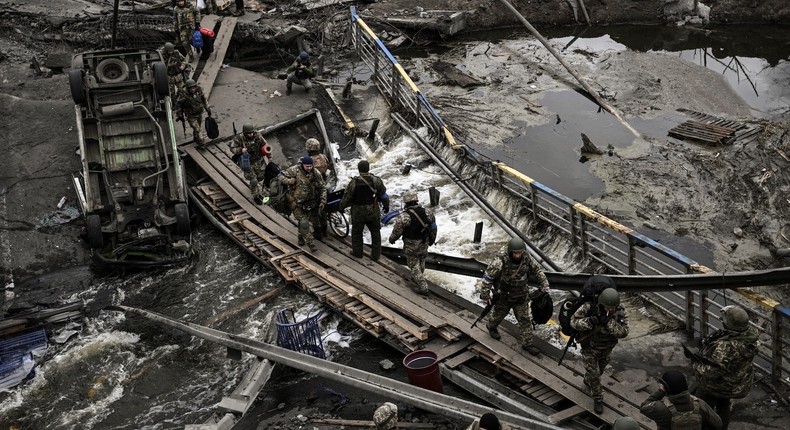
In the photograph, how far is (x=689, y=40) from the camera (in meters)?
24.0

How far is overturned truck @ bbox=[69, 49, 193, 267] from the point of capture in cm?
1236

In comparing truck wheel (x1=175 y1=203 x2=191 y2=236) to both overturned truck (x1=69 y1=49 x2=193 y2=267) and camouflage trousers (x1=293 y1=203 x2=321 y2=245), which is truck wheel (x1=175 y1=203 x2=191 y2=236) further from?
camouflage trousers (x1=293 y1=203 x2=321 y2=245)

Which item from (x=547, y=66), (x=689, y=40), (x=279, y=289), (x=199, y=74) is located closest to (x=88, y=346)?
(x=279, y=289)

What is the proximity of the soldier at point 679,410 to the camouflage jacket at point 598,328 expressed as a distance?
3.04 ft

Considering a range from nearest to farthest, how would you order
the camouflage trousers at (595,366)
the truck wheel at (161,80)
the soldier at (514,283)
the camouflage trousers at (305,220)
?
the camouflage trousers at (595,366), the soldier at (514,283), the camouflage trousers at (305,220), the truck wheel at (161,80)

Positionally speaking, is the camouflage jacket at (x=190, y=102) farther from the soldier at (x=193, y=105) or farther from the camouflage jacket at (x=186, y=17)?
the camouflage jacket at (x=186, y=17)

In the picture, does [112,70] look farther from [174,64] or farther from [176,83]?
[176,83]

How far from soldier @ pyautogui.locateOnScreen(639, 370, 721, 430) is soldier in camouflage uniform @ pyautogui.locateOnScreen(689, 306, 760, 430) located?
0.60 m

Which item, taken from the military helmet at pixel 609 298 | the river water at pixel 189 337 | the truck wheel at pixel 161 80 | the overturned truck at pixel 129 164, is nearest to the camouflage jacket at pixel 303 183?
the river water at pixel 189 337

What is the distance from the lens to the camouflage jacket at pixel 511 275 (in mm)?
8906

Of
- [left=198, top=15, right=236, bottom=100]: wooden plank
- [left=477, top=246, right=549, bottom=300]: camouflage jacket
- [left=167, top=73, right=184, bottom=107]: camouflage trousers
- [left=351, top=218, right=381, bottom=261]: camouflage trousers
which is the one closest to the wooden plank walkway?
[left=351, top=218, right=381, bottom=261]: camouflage trousers

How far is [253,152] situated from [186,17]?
6485mm

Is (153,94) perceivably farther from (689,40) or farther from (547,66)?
(689,40)

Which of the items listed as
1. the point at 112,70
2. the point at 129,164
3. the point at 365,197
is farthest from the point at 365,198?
the point at 112,70
